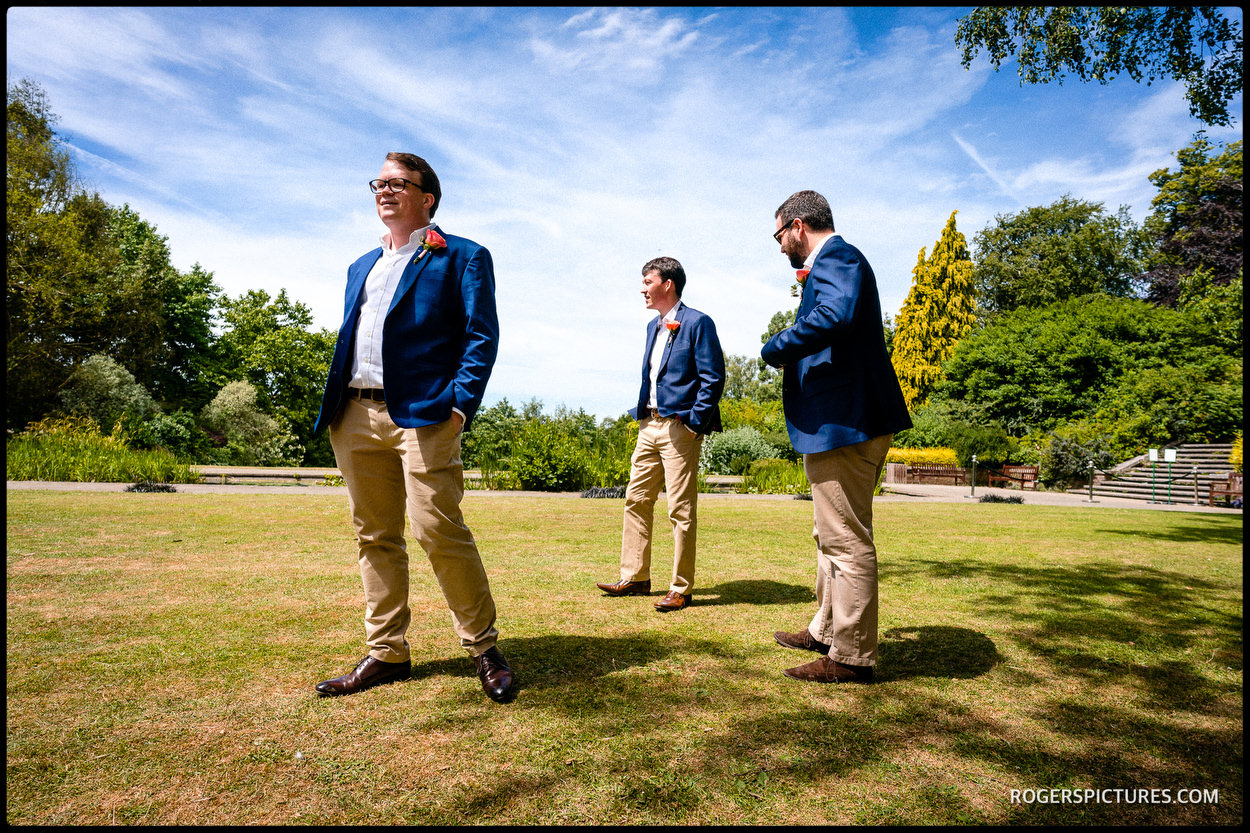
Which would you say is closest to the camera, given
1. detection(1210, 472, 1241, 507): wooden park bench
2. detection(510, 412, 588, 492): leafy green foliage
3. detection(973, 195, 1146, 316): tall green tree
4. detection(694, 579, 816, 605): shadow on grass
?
detection(694, 579, 816, 605): shadow on grass

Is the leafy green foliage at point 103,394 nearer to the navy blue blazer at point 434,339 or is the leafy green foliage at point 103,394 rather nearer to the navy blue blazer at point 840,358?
the navy blue blazer at point 434,339

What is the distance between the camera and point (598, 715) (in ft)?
9.84

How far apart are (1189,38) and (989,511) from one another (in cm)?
819

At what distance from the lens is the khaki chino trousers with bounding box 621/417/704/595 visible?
5.02 m

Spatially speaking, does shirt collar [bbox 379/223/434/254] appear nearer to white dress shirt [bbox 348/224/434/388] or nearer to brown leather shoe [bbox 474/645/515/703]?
white dress shirt [bbox 348/224/434/388]


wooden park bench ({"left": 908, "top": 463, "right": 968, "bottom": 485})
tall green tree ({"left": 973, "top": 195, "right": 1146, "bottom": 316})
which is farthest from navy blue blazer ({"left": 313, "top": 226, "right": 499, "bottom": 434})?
tall green tree ({"left": 973, "top": 195, "right": 1146, "bottom": 316})

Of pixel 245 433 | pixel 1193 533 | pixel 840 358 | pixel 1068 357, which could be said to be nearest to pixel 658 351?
pixel 840 358

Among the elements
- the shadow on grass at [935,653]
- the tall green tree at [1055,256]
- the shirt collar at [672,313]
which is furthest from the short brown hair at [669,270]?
the tall green tree at [1055,256]

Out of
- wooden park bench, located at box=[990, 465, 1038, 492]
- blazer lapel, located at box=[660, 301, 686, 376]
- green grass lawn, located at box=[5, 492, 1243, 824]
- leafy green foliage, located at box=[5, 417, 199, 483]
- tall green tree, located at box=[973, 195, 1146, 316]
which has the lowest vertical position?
wooden park bench, located at box=[990, 465, 1038, 492]

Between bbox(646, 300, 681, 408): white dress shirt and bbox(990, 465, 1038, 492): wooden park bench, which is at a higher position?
bbox(646, 300, 681, 408): white dress shirt

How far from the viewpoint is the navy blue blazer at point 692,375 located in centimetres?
512

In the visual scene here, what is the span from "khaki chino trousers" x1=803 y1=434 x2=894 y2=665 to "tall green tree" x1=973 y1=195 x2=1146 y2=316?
47.9 metres

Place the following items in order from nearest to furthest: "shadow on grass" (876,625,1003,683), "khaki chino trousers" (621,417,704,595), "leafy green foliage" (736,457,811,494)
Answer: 1. "shadow on grass" (876,625,1003,683)
2. "khaki chino trousers" (621,417,704,595)
3. "leafy green foliage" (736,457,811,494)

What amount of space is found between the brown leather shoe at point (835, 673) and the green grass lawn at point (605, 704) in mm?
75
